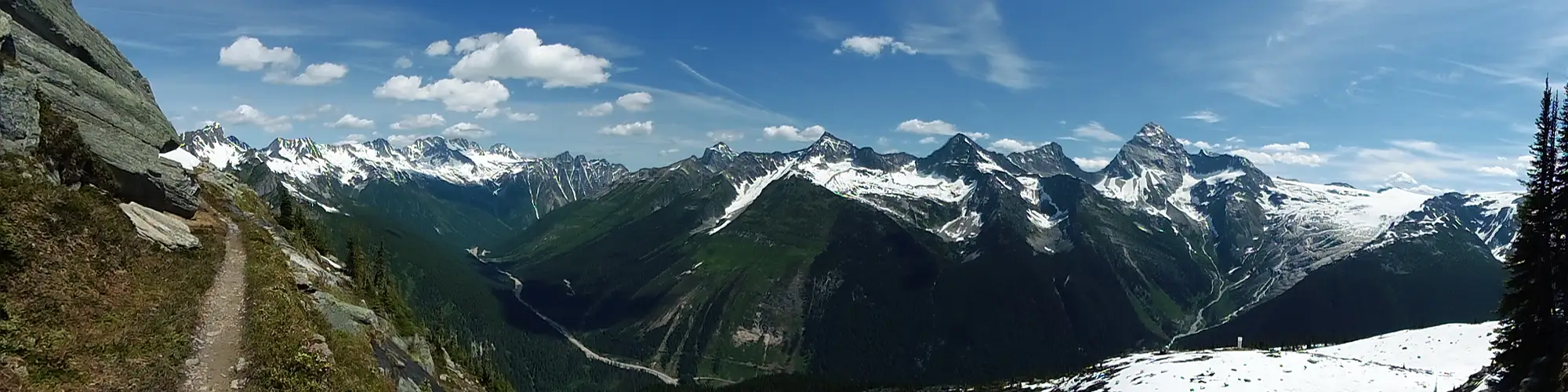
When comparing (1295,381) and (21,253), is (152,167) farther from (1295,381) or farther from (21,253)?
(1295,381)

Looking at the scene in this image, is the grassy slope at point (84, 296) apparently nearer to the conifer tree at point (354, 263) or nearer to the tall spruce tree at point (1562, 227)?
the conifer tree at point (354, 263)

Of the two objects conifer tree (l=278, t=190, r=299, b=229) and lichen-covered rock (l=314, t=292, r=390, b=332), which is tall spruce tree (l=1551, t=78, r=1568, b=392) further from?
conifer tree (l=278, t=190, r=299, b=229)

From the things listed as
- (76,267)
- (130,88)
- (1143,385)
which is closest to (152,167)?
(76,267)

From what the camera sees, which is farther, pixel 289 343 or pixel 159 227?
pixel 159 227

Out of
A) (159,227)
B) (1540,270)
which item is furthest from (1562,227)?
(159,227)

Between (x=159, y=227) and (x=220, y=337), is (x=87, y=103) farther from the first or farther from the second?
(x=220, y=337)

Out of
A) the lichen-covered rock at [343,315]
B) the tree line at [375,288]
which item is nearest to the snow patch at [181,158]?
the tree line at [375,288]
